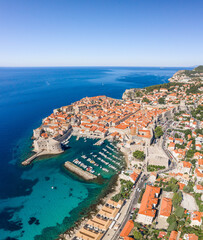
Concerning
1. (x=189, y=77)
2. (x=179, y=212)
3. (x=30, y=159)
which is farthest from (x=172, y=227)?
(x=189, y=77)

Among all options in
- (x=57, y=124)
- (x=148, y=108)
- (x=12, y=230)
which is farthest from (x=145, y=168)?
(x=148, y=108)

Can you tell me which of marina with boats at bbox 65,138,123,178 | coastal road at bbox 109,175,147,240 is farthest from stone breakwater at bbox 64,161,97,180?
coastal road at bbox 109,175,147,240

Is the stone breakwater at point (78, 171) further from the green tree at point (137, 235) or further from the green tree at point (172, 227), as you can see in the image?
A: the green tree at point (172, 227)

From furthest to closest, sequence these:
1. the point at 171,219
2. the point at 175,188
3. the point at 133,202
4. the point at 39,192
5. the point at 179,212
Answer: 1. the point at 39,192
2. the point at 175,188
3. the point at 133,202
4. the point at 179,212
5. the point at 171,219

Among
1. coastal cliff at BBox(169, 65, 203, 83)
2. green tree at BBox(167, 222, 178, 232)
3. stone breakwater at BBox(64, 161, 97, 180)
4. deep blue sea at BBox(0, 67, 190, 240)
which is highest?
coastal cliff at BBox(169, 65, 203, 83)

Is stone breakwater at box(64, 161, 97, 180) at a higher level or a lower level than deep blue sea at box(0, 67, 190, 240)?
higher

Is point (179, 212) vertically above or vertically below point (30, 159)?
above

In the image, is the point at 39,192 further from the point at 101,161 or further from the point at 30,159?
the point at 101,161

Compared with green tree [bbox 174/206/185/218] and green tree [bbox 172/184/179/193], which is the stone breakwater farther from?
green tree [bbox 174/206/185/218]
